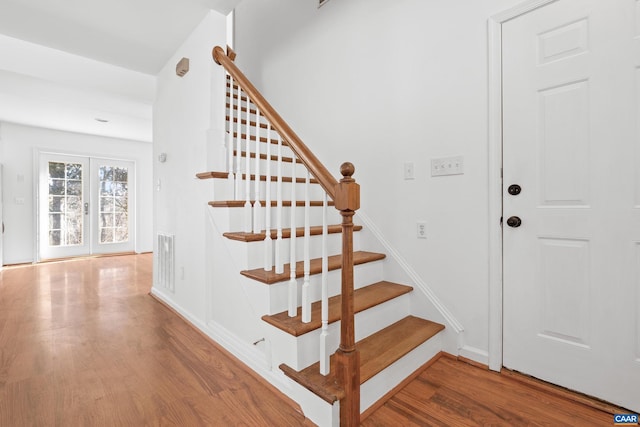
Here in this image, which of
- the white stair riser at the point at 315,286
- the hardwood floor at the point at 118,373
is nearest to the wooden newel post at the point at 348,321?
the hardwood floor at the point at 118,373

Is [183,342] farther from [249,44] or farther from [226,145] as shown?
[249,44]

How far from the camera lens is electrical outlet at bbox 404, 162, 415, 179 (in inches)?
81.4

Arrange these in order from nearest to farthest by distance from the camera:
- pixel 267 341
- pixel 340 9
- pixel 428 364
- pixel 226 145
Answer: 1. pixel 267 341
2. pixel 428 364
3. pixel 226 145
4. pixel 340 9

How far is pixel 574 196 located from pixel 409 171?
91 centimetres

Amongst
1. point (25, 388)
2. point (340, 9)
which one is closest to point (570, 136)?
point (340, 9)

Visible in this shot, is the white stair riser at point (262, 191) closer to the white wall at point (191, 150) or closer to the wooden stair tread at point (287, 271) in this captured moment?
the white wall at point (191, 150)

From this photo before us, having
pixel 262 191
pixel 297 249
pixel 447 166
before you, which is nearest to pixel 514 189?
pixel 447 166

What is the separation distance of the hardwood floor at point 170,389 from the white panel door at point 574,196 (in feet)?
0.74

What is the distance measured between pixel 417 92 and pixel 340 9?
120cm

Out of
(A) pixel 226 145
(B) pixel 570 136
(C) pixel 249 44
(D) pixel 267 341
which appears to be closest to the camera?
(B) pixel 570 136

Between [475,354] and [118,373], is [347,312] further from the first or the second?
[118,373]

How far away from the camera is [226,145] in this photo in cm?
222

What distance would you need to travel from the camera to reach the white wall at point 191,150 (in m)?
2.27

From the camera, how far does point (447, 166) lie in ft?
6.22
